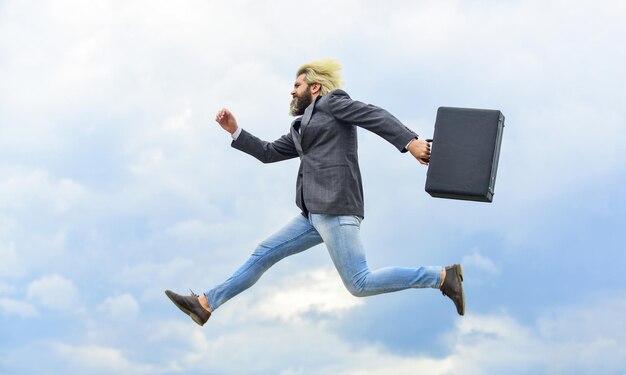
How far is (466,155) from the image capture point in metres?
6.58

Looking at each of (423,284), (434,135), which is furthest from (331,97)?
(423,284)

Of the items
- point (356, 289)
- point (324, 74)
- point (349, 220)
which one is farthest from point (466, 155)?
point (324, 74)

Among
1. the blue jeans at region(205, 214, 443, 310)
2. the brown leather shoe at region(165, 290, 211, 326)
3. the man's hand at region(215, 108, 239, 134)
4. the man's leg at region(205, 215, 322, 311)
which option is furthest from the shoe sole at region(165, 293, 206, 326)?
the man's hand at region(215, 108, 239, 134)

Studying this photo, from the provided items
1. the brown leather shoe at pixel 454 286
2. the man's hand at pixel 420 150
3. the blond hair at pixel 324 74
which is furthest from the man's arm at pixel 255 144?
the brown leather shoe at pixel 454 286

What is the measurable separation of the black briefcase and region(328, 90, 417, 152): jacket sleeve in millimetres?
234

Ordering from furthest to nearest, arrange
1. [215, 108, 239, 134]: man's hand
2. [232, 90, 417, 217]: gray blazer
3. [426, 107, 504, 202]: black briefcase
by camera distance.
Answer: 1. [215, 108, 239, 134]: man's hand
2. [232, 90, 417, 217]: gray blazer
3. [426, 107, 504, 202]: black briefcase

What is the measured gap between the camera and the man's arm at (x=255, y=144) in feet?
24.9

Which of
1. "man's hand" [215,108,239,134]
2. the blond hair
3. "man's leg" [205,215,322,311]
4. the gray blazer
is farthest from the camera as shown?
"man's hand" [215,108,239,134]

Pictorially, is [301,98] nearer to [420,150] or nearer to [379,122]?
[379,122]

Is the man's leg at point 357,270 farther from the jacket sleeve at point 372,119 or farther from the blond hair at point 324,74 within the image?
the blond hair at point 324,74

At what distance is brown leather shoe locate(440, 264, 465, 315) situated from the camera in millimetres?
6871

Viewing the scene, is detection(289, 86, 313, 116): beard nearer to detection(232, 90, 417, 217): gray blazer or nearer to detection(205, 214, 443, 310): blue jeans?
detection(232, 90, 417, 217): gray blazer

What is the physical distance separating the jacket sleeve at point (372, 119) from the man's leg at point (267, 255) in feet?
2.70

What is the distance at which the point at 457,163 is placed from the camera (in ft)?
21.6
